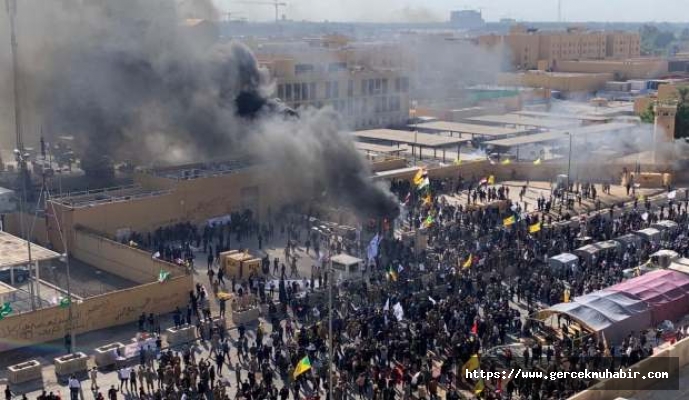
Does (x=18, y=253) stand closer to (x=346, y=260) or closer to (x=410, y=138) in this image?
(x=346, y=260)

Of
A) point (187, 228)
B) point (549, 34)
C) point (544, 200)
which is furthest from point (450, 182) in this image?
point (549, 34)

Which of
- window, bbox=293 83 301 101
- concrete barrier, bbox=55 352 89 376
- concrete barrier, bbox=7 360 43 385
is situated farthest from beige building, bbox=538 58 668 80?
concrete barrier, bbox=7 360 43 385

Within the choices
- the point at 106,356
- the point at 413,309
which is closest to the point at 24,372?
the point at 106,356

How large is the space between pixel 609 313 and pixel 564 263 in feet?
18.0

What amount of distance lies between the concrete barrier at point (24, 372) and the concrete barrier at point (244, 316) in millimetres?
5085

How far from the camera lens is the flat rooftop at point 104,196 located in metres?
29.7

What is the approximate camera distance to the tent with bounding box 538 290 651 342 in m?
19.9

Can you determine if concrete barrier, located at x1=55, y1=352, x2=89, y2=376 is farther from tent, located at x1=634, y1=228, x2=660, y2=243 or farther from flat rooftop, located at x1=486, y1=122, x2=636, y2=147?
flat rooftop, located at x1=486, y1=122, x2=636, y2=147

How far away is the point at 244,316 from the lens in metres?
22.0

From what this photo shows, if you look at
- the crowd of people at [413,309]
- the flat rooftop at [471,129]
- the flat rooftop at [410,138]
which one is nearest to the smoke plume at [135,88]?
the flat rooftop at [410,138]

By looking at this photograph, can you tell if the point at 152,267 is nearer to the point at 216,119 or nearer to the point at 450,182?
the point at 216,119

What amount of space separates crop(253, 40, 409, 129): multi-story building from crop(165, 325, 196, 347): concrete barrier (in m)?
32.9

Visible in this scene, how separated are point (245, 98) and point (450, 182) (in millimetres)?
10711

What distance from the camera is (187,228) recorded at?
30938mm
